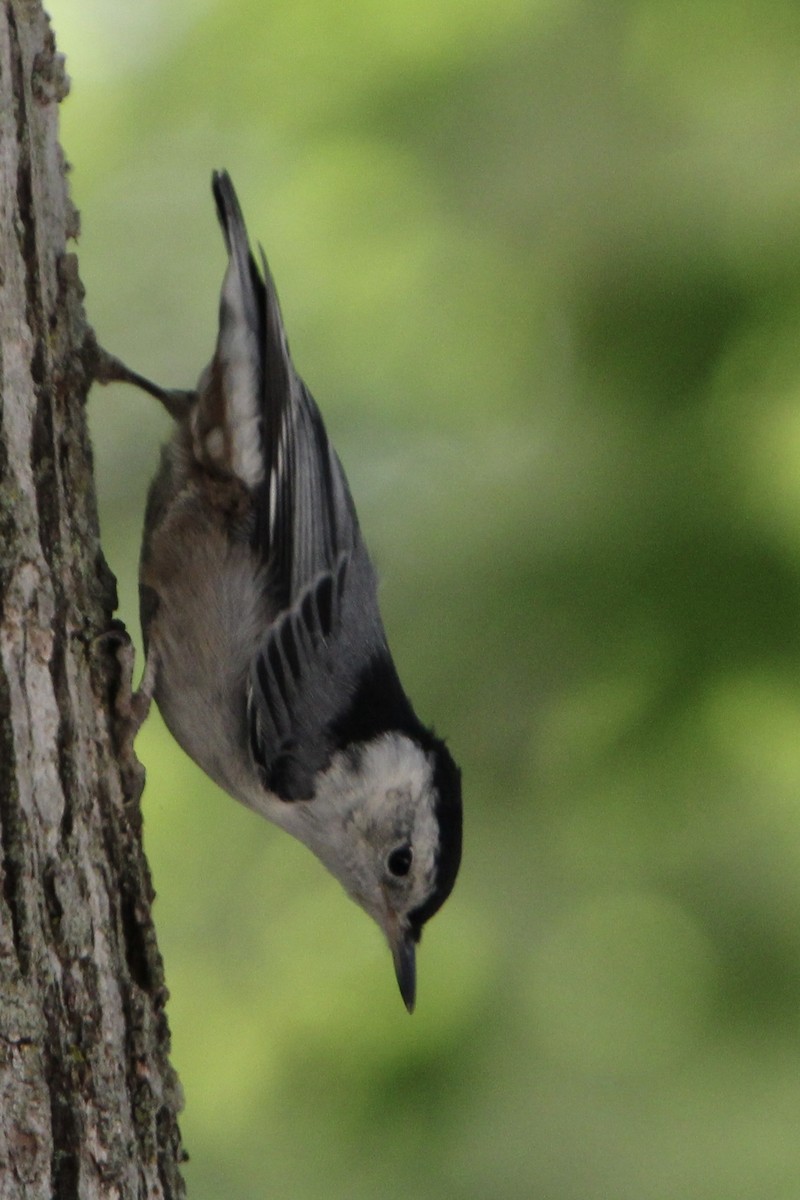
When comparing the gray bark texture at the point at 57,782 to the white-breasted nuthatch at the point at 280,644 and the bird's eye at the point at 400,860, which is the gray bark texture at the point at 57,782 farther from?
the bird's eye at the point at 400,860

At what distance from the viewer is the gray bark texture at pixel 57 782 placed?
1381 mm

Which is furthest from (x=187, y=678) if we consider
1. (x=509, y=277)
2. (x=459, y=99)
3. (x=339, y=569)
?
(x=459, y=99)

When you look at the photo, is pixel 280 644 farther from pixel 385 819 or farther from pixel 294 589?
pixel 385 819

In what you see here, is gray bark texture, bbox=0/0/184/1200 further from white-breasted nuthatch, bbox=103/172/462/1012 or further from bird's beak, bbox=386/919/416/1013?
bird's beak, bbox=386/919/416/1013

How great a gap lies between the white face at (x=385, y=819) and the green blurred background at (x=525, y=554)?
18 cm

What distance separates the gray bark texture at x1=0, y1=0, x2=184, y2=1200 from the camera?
4.53 ft

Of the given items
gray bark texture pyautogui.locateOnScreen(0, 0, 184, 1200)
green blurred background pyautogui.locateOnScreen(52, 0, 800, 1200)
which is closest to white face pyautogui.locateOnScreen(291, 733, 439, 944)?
green blurred background pyautogui.locateOnScreen(52, 0, 800, 1200)

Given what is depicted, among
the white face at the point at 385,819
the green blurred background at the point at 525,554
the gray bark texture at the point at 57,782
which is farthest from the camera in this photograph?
the white face at the point at 385,819

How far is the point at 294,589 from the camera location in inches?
93.8

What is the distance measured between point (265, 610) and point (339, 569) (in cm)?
15

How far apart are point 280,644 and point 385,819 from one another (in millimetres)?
371

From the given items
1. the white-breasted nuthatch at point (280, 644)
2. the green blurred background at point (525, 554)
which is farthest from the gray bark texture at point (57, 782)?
the green blurred background at point (525, 554)

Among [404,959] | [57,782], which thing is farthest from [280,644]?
[57,782]

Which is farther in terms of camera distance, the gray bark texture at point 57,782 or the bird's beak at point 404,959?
the bird's beak at point 404,959
